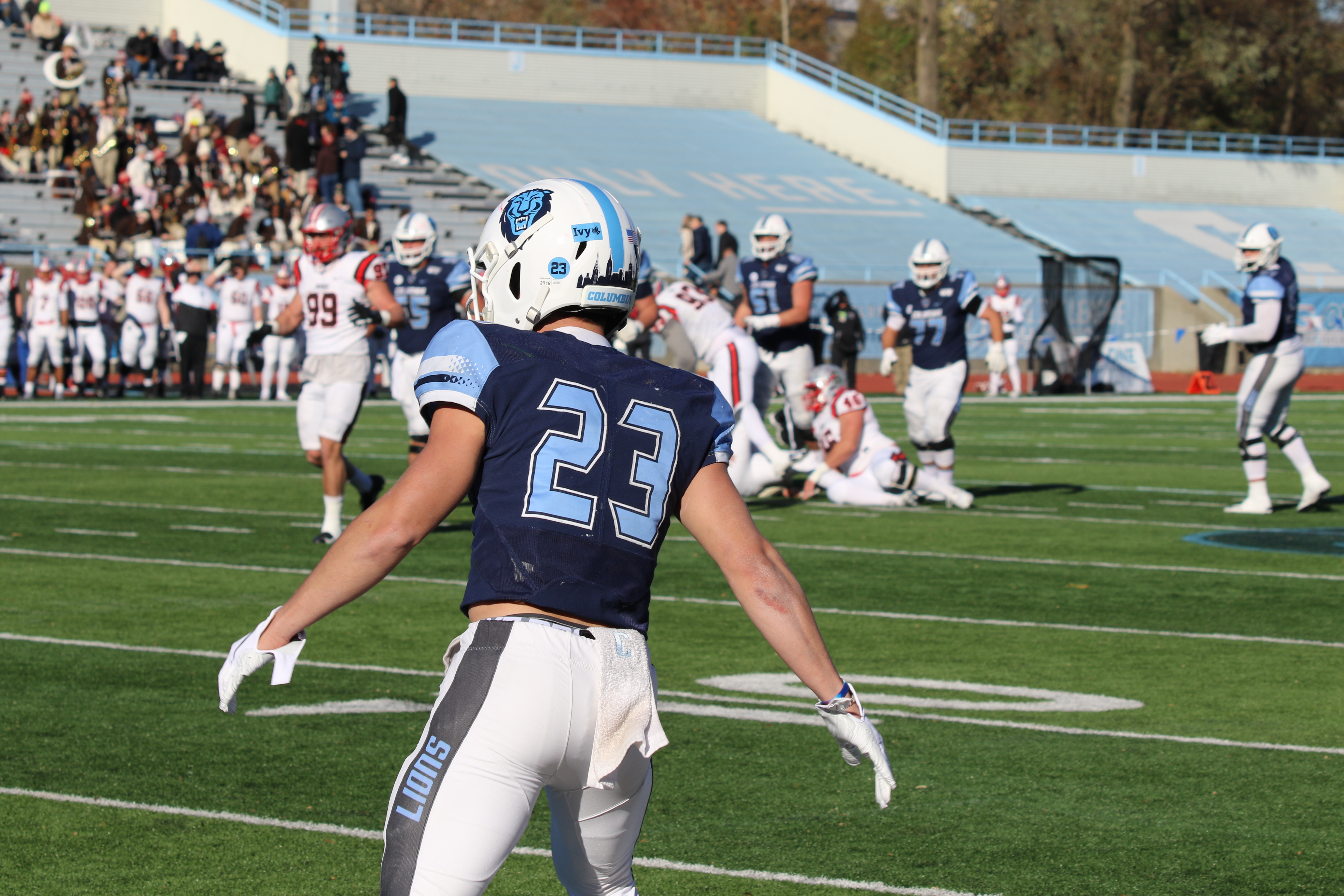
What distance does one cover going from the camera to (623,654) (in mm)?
2805

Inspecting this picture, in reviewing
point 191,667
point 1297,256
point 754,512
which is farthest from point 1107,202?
point 191,667

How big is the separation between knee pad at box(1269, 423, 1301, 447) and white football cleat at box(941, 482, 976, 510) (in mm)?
2148

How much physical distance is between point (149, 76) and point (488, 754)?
117 ft

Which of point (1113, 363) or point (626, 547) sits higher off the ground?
point (626, 547)

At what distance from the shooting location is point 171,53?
119ft

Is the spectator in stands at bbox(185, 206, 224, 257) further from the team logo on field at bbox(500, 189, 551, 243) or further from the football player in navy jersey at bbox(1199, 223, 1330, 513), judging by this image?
the team logo on field at bbox(500, 189, 551, 243)

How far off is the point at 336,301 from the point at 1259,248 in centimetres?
628

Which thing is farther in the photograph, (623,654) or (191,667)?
(191,667)

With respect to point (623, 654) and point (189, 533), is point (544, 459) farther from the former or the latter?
point (189, 533)

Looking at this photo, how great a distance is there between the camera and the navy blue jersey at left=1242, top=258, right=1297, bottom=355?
40.1 feet

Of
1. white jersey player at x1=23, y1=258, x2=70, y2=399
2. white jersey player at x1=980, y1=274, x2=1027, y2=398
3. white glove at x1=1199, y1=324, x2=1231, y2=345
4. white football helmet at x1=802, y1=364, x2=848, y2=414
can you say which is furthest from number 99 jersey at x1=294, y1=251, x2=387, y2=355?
white jersey player at x1=980, y1=274, x2=1027, y2=398

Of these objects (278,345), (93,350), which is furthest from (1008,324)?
(93,350)

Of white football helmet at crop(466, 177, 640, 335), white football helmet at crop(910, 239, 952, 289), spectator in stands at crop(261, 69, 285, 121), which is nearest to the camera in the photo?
white football helmet at crop(466, 177, 640, 335)

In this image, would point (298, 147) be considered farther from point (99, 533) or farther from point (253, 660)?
point (253, 660)
